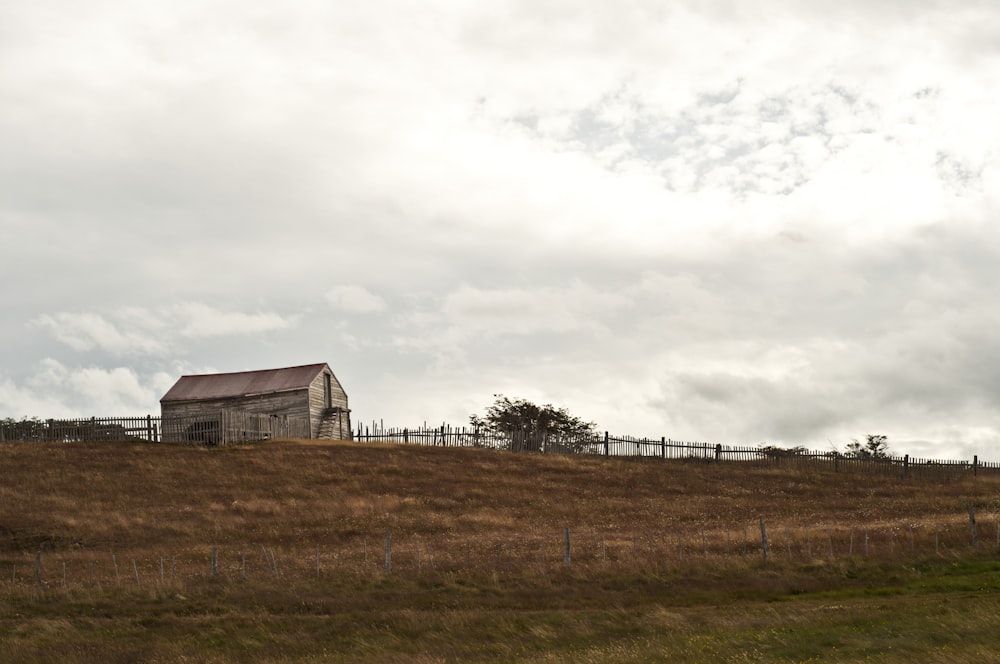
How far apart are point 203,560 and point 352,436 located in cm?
4382

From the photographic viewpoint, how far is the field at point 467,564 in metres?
24.2

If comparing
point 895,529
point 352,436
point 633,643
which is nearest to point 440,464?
point 352,436

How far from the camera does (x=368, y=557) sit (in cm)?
3750

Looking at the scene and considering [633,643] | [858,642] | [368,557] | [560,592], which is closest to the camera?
[858,642]

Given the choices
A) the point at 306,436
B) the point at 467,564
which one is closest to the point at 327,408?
the point at 306,436

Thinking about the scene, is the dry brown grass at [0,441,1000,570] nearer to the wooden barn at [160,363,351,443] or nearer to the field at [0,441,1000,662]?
the field at [0,441,1000,662]

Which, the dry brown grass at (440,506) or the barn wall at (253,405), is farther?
the barn wall at (253,405)

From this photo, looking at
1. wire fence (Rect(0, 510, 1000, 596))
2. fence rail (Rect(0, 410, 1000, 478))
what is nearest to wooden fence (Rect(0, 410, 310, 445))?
fence rail (Rect(0, 410, 1000, 478))

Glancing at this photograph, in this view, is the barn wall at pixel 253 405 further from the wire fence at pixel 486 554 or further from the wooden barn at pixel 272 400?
the wire fence at pixel 486 554

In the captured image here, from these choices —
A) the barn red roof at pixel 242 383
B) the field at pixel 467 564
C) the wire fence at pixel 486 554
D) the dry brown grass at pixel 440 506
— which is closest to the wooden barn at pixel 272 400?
the barn red roof at pixel 242 383

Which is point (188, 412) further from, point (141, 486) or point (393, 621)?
point (393, 621)

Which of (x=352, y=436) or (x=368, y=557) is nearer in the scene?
(x=368, y=557)

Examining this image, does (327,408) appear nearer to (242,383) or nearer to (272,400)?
(272,400)

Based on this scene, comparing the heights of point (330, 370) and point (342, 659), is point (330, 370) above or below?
above
